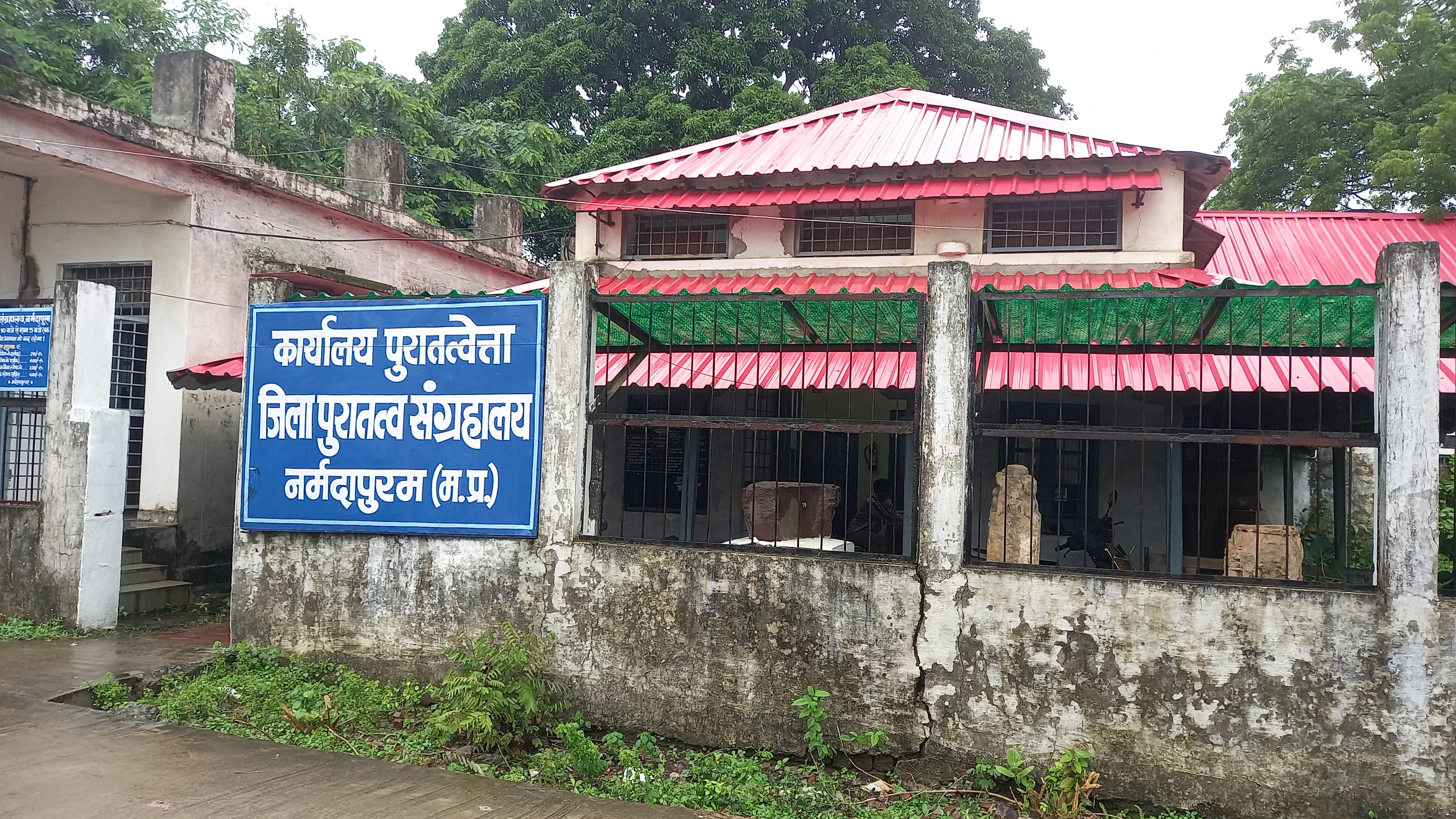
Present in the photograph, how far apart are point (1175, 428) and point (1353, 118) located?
14012 millimetres

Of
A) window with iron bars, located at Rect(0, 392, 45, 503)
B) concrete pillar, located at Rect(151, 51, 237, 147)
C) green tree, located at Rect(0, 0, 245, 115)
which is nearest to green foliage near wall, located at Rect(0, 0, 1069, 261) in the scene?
green tree, located at Rect(0, 0, 245, 115)

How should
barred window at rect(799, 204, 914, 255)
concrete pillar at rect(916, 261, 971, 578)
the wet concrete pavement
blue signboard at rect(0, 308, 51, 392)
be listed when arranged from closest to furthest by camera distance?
1. the wet concrete pavement
2. concrete pillar at rect(916, 261, 971, 578)
3. blue signboard at rect(0, 308, 51, 392)
4. barred window at rect(799, 204, 914, 255)

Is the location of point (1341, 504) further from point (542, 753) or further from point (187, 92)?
point (187, 92)

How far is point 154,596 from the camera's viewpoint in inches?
351

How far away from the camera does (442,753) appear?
5277 mm

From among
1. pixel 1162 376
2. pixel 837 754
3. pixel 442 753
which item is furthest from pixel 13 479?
pixel 1162 376

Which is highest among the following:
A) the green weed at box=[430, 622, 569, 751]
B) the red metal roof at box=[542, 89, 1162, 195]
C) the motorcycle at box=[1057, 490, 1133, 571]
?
the red metal roof at box=[542, 89, 1162, 195]

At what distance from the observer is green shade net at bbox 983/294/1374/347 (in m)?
5.33

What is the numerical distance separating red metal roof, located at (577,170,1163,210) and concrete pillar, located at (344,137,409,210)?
195 inches

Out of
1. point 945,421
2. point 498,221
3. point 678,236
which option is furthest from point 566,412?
point 498,221

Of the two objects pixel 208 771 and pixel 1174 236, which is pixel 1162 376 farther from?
pixel 208 771

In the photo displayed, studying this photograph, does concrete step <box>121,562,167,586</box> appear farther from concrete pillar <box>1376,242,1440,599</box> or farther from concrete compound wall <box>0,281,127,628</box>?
concrete pillar <box>1376,242,1440,599</box>

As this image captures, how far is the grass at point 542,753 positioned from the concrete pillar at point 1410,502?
1106 mm

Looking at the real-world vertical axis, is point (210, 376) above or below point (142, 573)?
above
